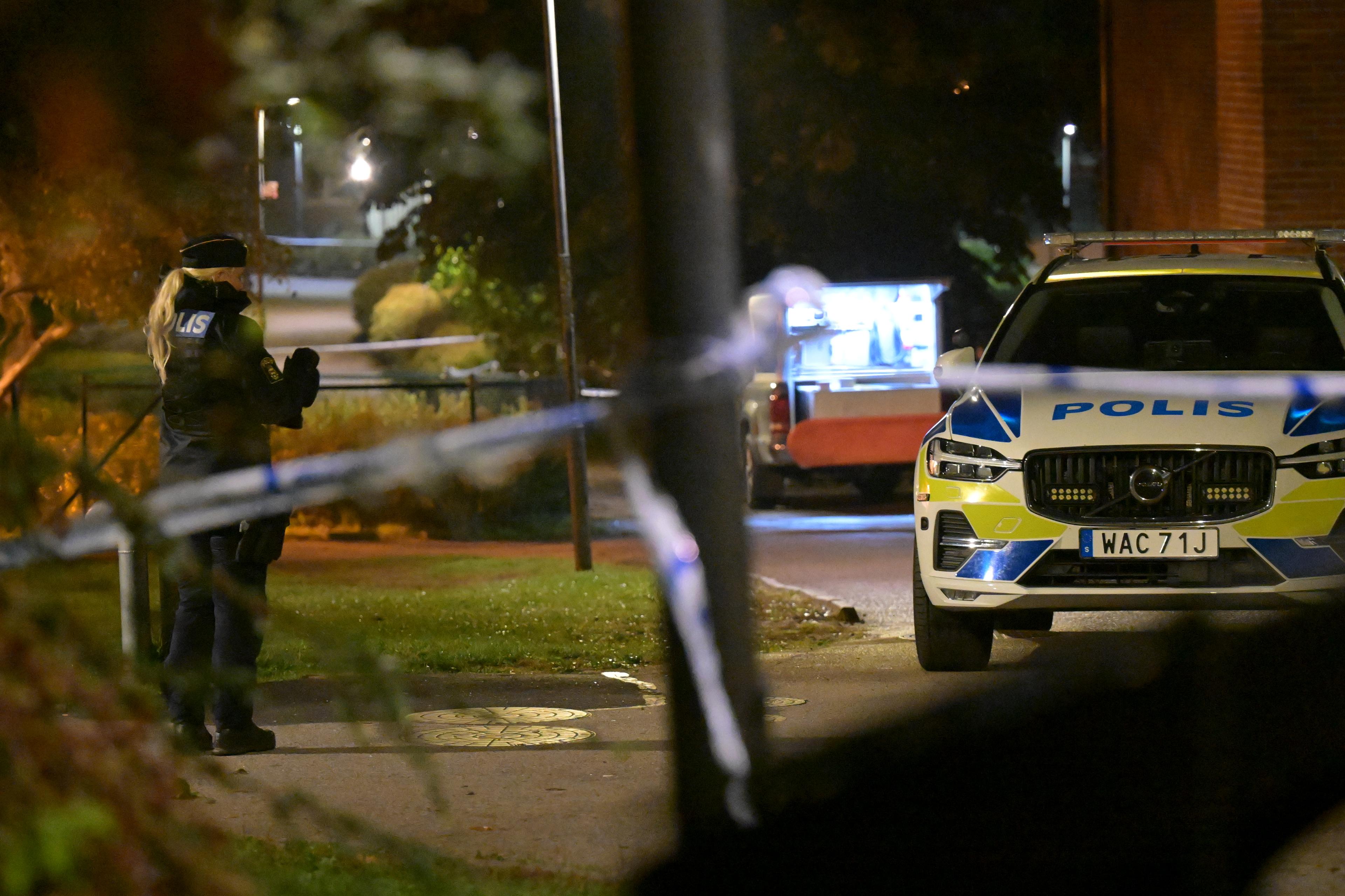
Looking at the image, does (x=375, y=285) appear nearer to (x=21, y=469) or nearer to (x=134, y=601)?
(x=134, y=601)

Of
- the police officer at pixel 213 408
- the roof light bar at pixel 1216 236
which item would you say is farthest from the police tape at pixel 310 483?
the roof light bar at pixel 1216 236

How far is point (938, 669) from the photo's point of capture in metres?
8.36

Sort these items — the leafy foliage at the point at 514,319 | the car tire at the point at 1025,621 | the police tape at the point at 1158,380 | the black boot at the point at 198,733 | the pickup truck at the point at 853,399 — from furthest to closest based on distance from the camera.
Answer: the leafy foliage at the point at 514,319, the pickup truck at the point at 853,399, the car tire at the point at 1025,621, the black boot at the point at 198,733, the police tape at the point at 1158,380

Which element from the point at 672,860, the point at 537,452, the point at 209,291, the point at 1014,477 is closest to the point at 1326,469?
the point at 1014,477

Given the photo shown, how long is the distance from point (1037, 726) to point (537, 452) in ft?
49.9

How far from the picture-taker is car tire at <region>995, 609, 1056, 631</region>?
8984 mm

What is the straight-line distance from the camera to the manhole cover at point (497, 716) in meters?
7.49

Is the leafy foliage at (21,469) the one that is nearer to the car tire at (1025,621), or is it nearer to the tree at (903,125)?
the car tire at (1025,621)

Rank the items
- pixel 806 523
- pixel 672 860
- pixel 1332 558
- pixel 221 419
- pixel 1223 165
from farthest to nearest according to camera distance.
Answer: pixel 806 523
pixel 1223 165
pixel 1332 558
pixel 221 419
pixel 672 860

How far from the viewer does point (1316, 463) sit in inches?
295

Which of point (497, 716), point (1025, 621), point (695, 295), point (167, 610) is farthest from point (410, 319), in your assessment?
point (695, 295)

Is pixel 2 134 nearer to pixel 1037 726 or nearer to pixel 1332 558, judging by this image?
pixel 1332 558

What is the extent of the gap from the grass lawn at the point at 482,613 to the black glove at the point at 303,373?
102 centimetres

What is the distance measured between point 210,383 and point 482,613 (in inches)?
169
